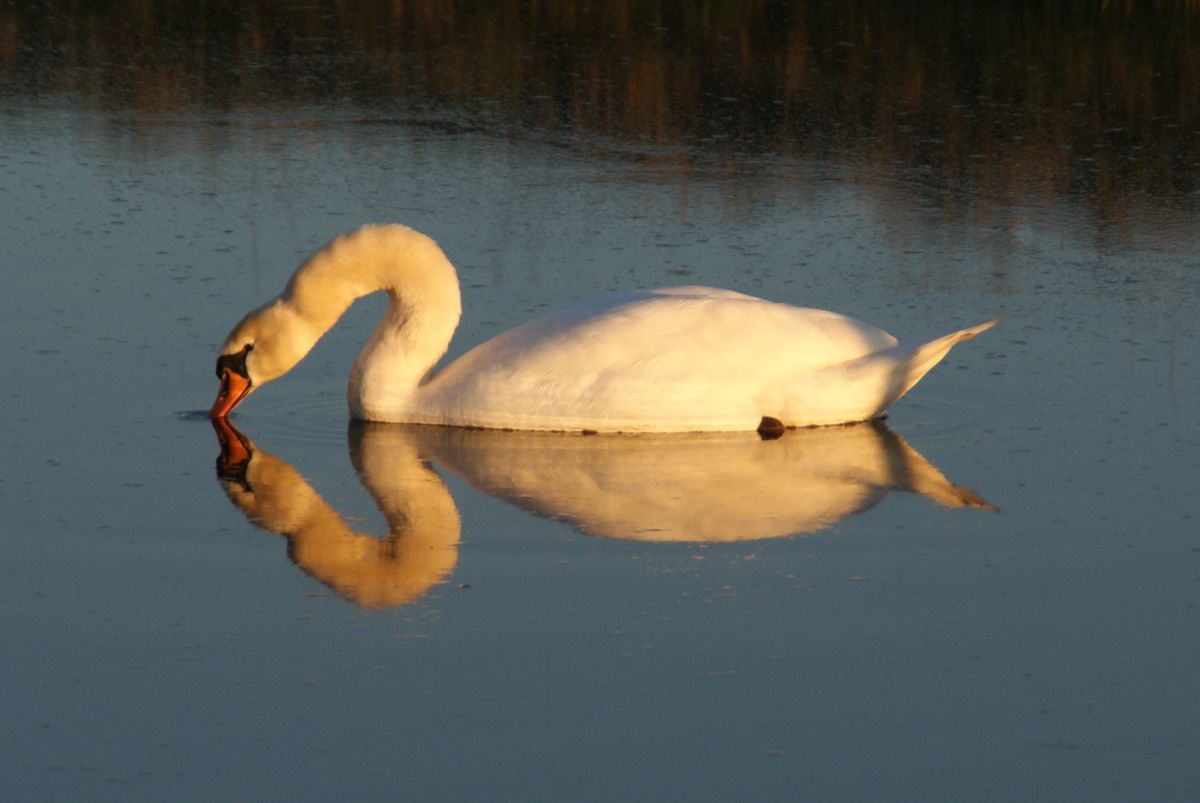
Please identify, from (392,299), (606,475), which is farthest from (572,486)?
(392,299)

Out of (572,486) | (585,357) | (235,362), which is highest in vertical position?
(585,357)

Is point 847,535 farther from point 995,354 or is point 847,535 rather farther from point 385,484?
point 995,354

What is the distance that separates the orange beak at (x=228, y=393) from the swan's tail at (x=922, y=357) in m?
2.19

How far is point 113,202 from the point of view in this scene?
10.6m

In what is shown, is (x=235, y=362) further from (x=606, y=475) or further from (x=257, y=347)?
→ (x=606, y=475)

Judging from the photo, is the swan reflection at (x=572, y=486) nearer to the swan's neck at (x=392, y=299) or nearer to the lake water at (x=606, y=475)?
the lake water at (x=606, y=475)

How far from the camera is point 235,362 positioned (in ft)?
Answer: 24.2

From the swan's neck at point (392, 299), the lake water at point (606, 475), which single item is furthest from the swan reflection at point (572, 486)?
the swan's neck at point (392, 299)

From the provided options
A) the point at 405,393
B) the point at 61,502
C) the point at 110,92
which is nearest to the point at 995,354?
the point at 405,393

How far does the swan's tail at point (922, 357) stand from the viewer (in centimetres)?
712

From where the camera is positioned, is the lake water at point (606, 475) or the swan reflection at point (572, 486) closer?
the lake water at point (606, 475)

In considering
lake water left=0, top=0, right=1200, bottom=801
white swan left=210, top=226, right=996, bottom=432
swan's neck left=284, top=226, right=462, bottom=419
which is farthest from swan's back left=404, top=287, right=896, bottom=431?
swan's neck left=284, top=226, right=462, bottom=419

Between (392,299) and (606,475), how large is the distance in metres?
1.30

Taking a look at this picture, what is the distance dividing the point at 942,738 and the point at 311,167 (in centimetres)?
760
